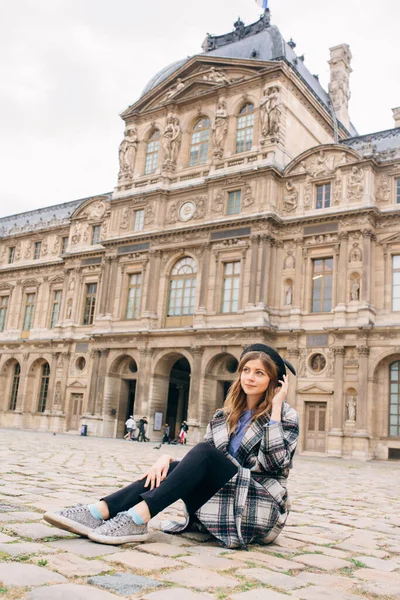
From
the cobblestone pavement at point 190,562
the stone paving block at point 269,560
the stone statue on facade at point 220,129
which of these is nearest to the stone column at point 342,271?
the stone statue on facade at point 220,129

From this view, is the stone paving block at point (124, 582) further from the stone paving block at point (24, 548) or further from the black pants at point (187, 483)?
the black pants at point (187, 483)

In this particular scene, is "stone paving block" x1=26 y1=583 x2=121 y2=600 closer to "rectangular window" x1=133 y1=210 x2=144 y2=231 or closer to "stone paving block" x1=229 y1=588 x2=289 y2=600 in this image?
"stone paving block" x1=229 y1=588 x2=289 y2=600

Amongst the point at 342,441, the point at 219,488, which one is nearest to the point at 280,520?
the point at 219,488

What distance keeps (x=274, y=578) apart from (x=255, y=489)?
1010 millimetres

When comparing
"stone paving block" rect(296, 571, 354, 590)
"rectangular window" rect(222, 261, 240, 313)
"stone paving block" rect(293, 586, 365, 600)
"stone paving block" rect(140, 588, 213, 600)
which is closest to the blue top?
"stone paving block" rect(296, 571, 354, 590)

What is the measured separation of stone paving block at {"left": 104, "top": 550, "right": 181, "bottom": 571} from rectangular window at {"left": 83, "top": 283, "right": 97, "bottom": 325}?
113ft

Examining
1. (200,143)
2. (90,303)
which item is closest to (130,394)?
(90,303)

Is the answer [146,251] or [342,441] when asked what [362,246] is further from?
[146,251]

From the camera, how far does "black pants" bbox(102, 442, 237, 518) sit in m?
4.79

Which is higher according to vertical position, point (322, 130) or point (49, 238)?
point (322, 130)

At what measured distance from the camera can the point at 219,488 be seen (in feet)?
16.4

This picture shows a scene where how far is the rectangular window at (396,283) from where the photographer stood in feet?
91.4

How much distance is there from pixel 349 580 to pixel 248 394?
172 centimetres

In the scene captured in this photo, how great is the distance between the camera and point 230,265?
1246 inches
